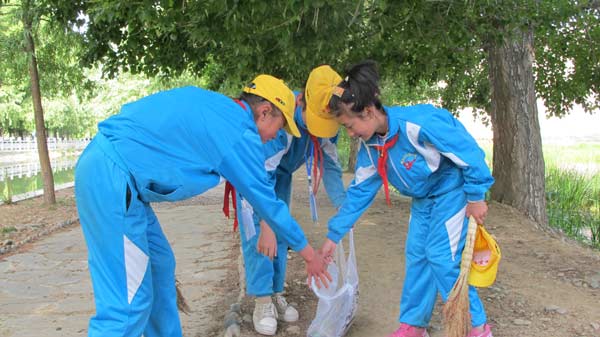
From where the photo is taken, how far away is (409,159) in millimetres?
3141

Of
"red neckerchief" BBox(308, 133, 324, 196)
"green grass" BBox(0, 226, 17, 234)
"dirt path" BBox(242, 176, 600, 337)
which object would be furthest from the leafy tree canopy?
"green grass" BBox(0, 226, 17, 234)

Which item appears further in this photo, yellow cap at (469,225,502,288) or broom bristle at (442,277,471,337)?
yellow cap at (469,225,502,288)

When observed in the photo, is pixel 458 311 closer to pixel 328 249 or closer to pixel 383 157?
pixel 328 249

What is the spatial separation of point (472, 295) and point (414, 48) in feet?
16.3

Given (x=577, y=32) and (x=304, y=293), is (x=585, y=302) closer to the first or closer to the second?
(x=304, y=293)

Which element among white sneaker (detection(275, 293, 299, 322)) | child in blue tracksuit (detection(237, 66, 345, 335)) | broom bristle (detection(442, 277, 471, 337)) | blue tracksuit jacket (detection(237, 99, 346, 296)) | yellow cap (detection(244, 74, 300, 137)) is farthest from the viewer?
white sneaker (detection(275, 293, 299, 322))

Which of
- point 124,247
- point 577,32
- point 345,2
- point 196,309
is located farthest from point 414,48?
point 124,247

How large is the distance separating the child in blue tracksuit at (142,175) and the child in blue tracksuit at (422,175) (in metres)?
0.82

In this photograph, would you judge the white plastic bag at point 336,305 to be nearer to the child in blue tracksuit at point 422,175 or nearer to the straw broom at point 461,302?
the child in blue tracksuit at point 422,175

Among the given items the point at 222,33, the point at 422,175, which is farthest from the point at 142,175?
the point at 222,33

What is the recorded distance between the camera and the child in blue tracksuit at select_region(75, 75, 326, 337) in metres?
2.39

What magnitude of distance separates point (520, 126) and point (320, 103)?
4.92 metres

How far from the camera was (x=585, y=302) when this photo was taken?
13.5 feet

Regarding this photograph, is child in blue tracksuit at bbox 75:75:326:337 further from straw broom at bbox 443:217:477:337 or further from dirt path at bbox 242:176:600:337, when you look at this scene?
dirt path at bbox 242:176:600:337
